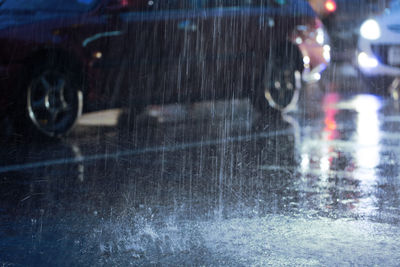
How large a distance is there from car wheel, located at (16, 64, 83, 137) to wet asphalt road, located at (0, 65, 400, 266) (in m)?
0.21

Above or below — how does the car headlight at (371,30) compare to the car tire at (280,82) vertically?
above

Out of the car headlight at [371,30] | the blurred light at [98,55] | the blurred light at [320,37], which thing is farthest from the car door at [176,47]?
the car headlight at [371,30]

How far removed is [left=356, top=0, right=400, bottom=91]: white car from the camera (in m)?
13.6

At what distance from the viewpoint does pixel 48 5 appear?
8.78 metres

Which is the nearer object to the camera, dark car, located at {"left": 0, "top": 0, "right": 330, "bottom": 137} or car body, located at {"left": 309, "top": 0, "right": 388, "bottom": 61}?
dark car, located at {"left": 0, "top": 0, "right": 330, "bottom": 137}

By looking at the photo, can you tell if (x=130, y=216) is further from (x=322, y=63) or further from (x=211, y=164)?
(x=322, y=63)

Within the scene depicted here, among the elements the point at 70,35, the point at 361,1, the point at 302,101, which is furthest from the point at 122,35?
the point at 361,1

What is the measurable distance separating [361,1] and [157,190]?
15.0 meters

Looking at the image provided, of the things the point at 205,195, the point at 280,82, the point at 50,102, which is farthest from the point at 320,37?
the point at 205,195

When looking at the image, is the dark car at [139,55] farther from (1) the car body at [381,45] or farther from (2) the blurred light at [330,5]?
(2) the blurred light at [330,5]

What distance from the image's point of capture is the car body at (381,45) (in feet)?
44.5

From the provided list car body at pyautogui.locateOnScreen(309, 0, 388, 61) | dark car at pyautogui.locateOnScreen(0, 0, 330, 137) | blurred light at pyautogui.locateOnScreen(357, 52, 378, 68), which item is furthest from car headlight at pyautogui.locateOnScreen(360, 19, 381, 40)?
car body at pyautogui.locateOnScreen(309, 0, 388, 61)

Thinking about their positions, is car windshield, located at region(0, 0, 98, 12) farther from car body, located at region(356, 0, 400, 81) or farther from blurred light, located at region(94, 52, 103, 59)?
car body, located at region(356, 0, 400, 81)

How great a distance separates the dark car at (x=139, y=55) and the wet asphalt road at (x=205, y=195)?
0.42m
